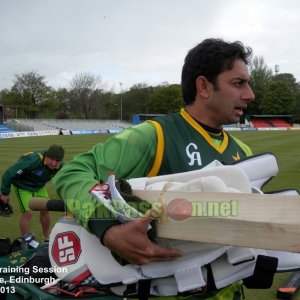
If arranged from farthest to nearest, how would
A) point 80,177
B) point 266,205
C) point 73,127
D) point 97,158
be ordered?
point 73,127 < point 97,158 < point 80,177 < point 266,205

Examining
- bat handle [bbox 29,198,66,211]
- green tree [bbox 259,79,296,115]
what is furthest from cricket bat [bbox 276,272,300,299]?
green tree [bbox 259,79,296,115]

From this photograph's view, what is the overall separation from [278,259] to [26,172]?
19.9ft

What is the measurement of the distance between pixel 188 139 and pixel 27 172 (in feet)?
18.1

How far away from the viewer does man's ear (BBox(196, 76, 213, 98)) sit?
6.52 ft

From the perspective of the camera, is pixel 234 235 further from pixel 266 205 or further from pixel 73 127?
pixel 73 127

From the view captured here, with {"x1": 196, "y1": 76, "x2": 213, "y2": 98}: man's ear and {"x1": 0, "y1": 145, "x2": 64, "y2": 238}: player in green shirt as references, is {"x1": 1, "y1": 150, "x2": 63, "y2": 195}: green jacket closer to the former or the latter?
{"x1": 0, "y1": 145, "x2": 64, "y2": 238}: player in green shirt

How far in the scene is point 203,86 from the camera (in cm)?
201

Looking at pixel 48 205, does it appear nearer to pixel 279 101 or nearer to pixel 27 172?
pixel 27 172

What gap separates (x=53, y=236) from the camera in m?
1.69

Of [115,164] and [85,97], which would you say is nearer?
[115,164]

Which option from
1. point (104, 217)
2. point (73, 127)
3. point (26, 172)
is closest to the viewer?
point (104, 217)

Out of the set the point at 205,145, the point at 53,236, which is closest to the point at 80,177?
the point at 53,236

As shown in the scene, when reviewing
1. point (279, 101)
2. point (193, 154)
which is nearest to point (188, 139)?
point (193, 154)

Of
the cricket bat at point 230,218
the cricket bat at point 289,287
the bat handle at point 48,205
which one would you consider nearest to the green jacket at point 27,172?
the cricket bat at point 289,287
